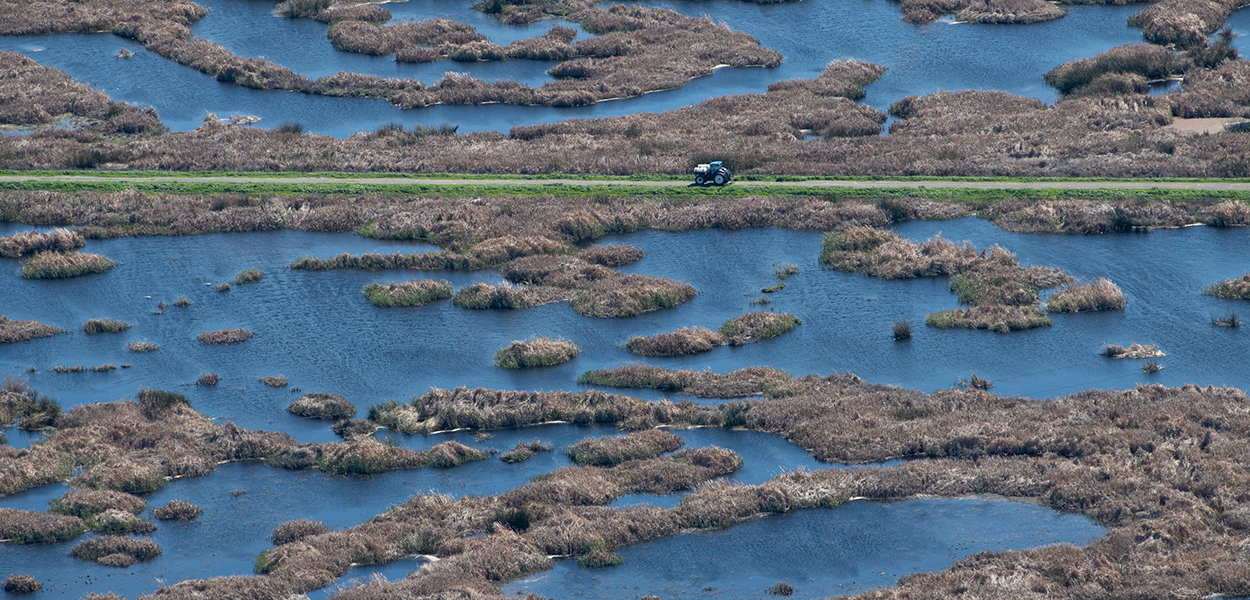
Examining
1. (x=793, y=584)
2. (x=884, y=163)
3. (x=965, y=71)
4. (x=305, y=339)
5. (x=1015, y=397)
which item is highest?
(x=965, y=71)

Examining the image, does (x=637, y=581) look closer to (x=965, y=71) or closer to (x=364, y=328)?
(x=364, y=328)

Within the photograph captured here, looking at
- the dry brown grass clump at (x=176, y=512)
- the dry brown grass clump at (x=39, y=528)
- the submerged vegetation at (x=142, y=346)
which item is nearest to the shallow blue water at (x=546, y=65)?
the submerged vegetation at (x=142, y=346)

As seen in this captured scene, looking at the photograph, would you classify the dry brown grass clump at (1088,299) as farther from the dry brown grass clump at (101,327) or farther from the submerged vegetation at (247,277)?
the dry brown grass clump at (101,327)

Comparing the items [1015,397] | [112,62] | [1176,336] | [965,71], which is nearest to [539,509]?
[1015,397]

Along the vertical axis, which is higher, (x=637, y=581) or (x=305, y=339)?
(x=305, y=339)

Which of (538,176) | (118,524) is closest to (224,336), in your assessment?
(118,524)

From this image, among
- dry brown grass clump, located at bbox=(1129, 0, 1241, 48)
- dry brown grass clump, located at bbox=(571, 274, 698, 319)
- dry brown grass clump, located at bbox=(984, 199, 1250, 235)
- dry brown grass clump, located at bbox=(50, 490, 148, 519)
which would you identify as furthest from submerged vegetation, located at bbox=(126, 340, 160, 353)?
dry brown grass clump, located at bbox=(1129, 0, 1241, 48)
